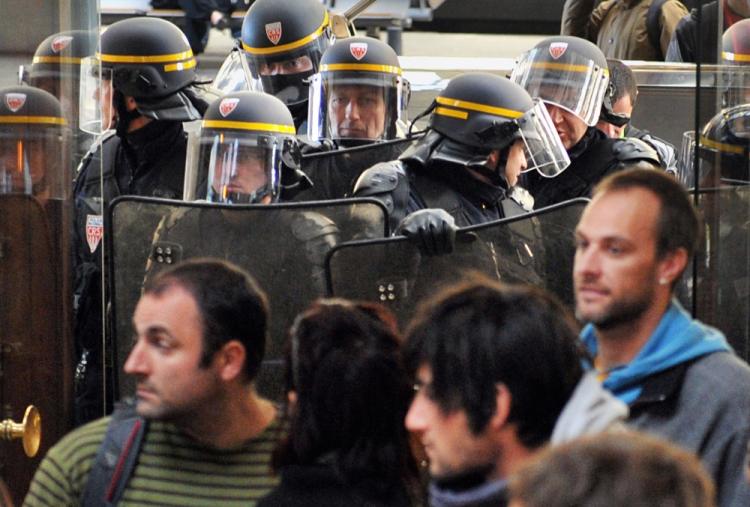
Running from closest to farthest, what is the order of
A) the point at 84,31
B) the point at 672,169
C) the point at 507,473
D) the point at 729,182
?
the point at 507,473, the point at 729,182, the point at 84,31, the point at 672,169

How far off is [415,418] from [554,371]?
0.24 meters

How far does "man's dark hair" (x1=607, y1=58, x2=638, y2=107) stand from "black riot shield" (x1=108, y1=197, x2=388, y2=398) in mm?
2642

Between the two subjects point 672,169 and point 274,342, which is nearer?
point 274,342

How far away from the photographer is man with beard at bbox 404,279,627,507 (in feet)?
8.86

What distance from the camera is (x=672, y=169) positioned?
6.54 metres

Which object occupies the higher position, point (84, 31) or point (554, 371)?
point (84, 31)

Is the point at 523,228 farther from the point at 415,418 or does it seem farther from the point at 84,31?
the point at 415,418

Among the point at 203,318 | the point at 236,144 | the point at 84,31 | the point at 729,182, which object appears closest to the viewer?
the point at 203,318

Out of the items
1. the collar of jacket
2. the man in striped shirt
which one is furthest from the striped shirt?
the collar of jacket

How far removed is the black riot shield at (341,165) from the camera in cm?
598

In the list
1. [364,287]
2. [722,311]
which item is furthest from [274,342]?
[722,311]

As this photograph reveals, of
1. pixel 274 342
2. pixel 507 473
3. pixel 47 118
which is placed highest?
pixel 47 118

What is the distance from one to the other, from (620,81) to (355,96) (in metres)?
1.37

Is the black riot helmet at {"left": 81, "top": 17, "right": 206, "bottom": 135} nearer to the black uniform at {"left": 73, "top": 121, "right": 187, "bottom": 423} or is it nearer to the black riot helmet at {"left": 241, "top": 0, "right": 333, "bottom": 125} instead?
the black riot helmet at {"left": 241, "top": 0, "right": 333, "bottom": 125}
